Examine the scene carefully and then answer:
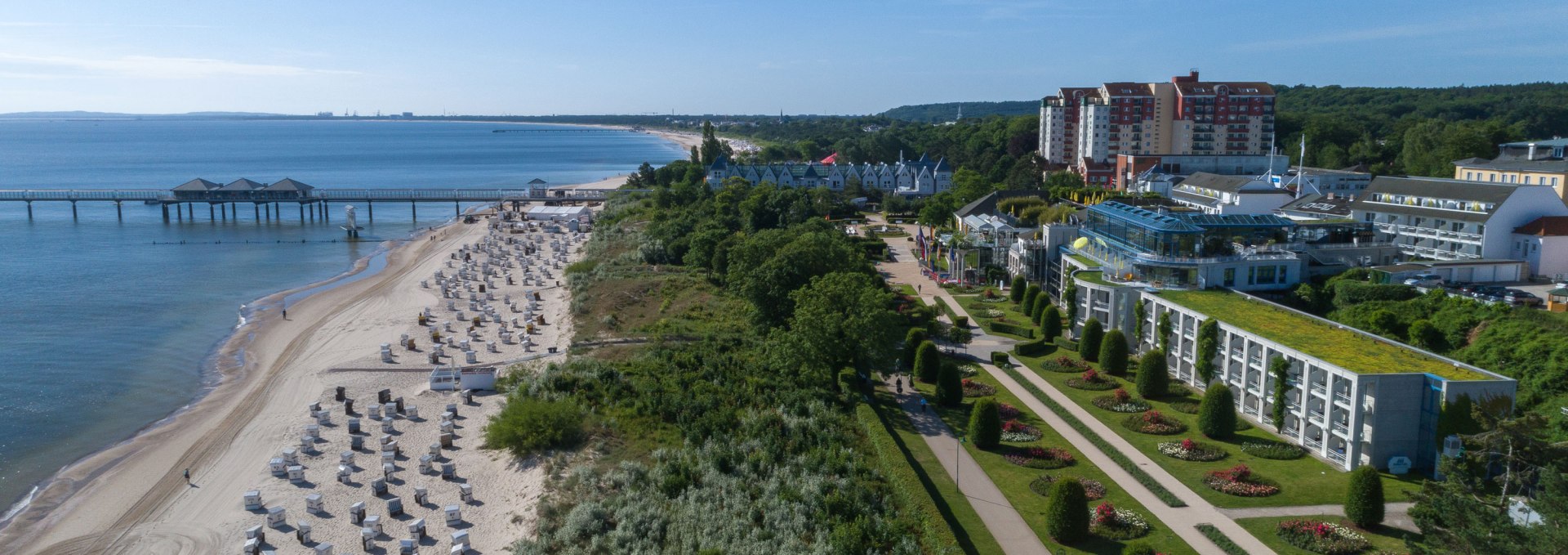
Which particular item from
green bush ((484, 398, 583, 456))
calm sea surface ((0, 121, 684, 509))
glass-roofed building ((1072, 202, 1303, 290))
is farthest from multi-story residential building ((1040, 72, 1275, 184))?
green bush ((484, 398, 583, 456))

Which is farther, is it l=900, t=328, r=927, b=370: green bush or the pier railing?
the pier railing

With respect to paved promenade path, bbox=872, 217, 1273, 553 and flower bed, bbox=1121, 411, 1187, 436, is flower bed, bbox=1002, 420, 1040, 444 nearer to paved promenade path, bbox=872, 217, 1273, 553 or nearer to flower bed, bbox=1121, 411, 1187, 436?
paved promenade path, bbox=872, 217, 1273, 553

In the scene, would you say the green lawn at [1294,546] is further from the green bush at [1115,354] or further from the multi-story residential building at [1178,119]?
the multi-story residential building at [1178,119]

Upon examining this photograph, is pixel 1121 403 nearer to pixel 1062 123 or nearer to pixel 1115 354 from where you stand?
pixel 1115 354

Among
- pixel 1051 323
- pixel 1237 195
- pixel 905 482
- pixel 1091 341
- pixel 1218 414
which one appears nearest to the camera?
pixel 905 482

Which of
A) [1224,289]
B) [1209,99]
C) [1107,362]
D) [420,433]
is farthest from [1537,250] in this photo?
[1209,99]

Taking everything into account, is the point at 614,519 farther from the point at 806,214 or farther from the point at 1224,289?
the point at 806,214

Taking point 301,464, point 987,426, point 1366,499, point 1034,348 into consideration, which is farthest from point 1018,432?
point 301,464
